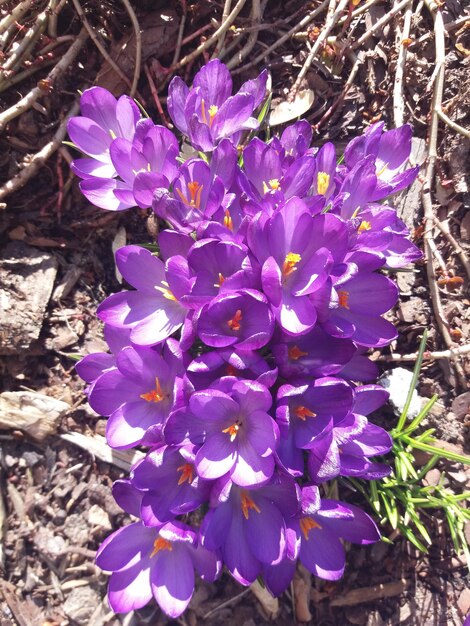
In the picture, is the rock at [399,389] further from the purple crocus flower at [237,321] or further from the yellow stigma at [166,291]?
the yellow stigma at [166,291]

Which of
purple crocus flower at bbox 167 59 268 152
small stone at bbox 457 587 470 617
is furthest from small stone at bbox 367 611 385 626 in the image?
purple crocus flower at bbox 167 59 268 152

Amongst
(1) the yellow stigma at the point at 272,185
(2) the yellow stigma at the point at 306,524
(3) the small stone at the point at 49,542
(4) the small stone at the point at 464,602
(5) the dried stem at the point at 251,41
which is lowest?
(3) the small stone at the point at 49,542

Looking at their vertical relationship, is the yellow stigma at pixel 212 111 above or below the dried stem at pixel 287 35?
below

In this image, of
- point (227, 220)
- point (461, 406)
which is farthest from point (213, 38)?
point (461, 406)

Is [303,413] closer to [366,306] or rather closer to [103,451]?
[366,306]

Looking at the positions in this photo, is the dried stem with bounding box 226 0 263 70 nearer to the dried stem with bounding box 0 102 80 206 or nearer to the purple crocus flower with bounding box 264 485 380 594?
the dried stem with bounding box 0 102 80 206

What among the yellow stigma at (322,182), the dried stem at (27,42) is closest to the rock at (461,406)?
the yellow stigma at (322,182)

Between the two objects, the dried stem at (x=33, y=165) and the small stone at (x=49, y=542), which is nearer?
the small stone at (x=49, y=542)

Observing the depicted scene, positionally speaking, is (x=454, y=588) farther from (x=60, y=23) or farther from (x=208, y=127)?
(x=60, y=23)
